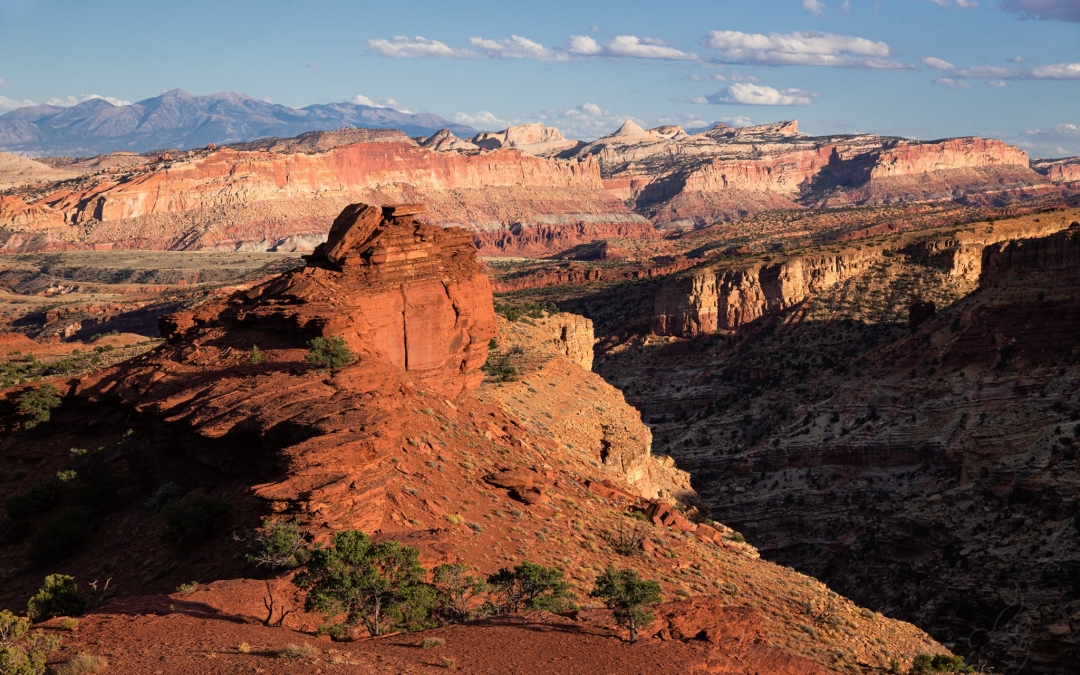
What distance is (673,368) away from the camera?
103688mm

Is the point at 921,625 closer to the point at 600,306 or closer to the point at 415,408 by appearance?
the point at 415,408

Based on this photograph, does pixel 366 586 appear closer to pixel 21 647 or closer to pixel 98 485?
pixel 21 647

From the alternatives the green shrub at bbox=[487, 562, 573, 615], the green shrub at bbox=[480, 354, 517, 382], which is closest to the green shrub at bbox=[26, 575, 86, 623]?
the green shrub at bbox=[487, 562, 573, 615]

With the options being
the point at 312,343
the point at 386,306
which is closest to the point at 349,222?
the point at 386,306

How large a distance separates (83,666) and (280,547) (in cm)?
629

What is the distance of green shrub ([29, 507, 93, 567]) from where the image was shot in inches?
1201

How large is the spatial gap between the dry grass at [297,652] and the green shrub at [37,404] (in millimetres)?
21151

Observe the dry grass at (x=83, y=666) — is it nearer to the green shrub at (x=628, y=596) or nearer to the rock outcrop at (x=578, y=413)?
the green shrub at (x=628, y=596)

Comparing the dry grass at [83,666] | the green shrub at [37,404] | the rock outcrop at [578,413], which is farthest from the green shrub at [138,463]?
A: the rock outcrop at [578,413]

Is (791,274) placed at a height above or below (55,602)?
above

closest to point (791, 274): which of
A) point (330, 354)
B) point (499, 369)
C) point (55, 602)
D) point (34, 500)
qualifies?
point (499, 369)

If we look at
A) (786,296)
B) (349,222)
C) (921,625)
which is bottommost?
(921,625)

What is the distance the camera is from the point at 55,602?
82.9ft

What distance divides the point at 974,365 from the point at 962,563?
17.7m
